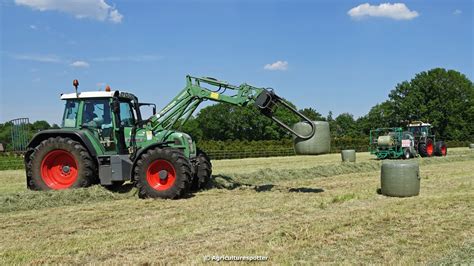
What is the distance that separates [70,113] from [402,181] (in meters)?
7.49

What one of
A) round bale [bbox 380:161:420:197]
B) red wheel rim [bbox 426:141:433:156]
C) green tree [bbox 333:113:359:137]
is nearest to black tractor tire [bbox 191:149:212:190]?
round bale [bbox 380:161:420:197]

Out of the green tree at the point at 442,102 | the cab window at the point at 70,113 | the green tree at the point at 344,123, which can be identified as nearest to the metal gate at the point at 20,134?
the cab window at the point at 70,113

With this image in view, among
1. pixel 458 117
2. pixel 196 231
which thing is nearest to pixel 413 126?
pixel 196 231

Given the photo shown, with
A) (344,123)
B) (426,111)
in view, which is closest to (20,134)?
(426,111)

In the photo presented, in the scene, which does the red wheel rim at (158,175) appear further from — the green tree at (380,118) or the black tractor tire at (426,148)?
the green tree at (380,118)

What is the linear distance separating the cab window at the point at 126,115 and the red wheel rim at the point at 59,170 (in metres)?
1.37

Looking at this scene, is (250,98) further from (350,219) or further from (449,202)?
(449,202)

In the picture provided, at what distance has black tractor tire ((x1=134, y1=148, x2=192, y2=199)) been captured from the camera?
9.47m

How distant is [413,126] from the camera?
27.4m

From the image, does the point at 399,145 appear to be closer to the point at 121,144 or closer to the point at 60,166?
the point at 121,144

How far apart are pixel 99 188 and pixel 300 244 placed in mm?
5718

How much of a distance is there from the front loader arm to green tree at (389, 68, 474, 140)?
6033 cm

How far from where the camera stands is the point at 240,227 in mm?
6676

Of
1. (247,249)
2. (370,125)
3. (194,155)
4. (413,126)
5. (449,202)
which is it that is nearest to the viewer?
(247,249)
